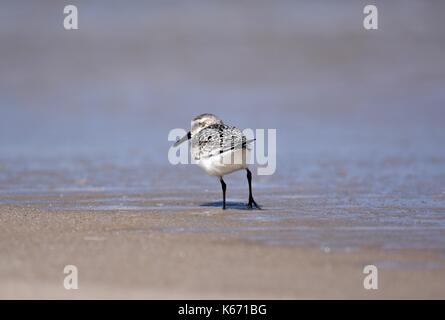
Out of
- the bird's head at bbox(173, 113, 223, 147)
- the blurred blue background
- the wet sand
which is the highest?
the blurred blue background

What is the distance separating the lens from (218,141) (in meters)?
8.43

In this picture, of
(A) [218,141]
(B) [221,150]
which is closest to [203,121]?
(A) [218,141]

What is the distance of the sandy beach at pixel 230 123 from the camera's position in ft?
19.1

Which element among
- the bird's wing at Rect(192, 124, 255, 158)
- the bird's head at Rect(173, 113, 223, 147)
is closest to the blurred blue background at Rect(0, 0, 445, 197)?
the bird's head at Rect(173, 113, 223, 147)

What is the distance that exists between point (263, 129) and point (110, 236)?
879 centimetres

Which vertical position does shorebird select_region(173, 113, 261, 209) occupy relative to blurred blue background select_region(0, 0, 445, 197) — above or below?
below

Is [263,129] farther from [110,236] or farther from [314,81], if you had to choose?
[110,236]

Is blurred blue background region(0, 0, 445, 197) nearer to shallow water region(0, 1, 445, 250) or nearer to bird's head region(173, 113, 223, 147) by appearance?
shallow water region(0, 1, 445, 250)

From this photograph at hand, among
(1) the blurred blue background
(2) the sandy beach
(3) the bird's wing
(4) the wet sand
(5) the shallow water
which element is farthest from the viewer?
(1) the blurred blue background

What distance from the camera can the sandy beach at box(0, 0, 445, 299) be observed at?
19.1 ft

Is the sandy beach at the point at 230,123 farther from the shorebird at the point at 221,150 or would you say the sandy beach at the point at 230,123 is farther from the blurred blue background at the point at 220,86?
the shorebird at the point at 221,150

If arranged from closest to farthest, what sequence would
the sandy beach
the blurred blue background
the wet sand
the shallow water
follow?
the wet sand
the sandy beach
the shallow water
the blurred blue background

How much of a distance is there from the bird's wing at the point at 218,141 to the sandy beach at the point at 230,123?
0.61 meters

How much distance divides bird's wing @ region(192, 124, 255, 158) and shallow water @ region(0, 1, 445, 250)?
588 millimetres
